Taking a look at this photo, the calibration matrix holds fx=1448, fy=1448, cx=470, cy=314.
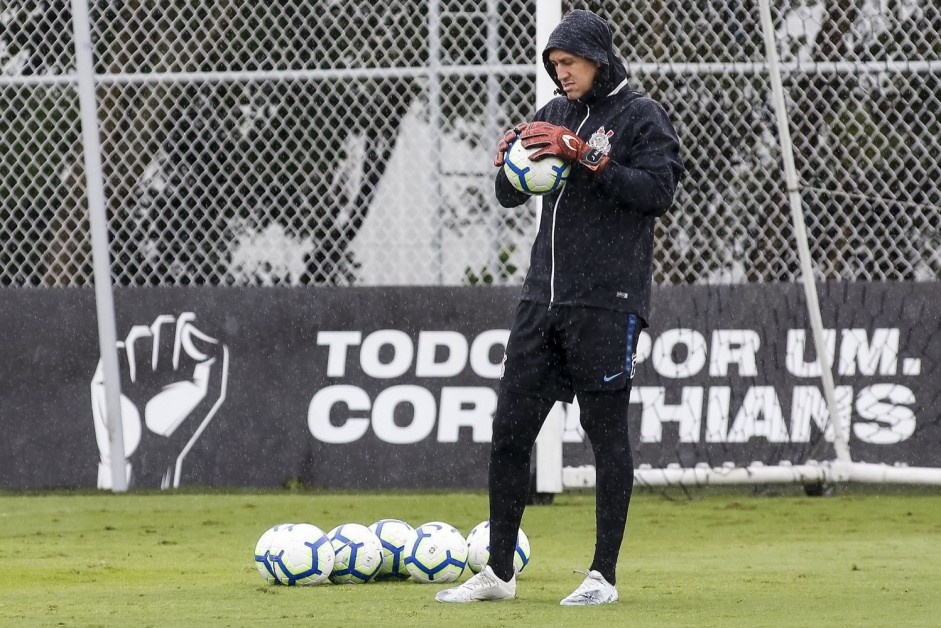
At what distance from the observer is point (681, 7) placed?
8.42 metres

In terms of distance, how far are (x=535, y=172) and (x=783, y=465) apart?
13.0 ft

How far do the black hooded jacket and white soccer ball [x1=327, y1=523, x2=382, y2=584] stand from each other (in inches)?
40.0

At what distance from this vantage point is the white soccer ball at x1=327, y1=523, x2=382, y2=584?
4.85 m

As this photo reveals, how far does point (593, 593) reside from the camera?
430 centimetres

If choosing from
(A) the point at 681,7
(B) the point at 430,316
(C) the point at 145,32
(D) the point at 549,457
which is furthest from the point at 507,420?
(C) the point at 145,32

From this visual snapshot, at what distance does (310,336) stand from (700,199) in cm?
239

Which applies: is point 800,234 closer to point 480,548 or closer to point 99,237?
point 480,548

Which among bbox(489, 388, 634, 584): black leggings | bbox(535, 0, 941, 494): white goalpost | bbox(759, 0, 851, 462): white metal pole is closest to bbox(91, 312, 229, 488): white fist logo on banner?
bbox(535, 0, 941, 494): white goalpost

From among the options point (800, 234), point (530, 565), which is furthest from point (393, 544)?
point (800, 234)

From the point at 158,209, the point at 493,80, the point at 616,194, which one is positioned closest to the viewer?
the point at 616,194

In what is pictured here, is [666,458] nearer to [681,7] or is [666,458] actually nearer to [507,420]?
[681,7]

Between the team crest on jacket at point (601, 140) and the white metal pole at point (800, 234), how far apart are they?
9.50ft

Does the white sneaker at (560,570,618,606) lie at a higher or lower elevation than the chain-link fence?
lower

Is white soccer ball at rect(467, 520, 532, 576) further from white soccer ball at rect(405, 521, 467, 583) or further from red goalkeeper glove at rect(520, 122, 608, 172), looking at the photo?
red goalkeeper glove at rect(520, 122, 608, 172)
